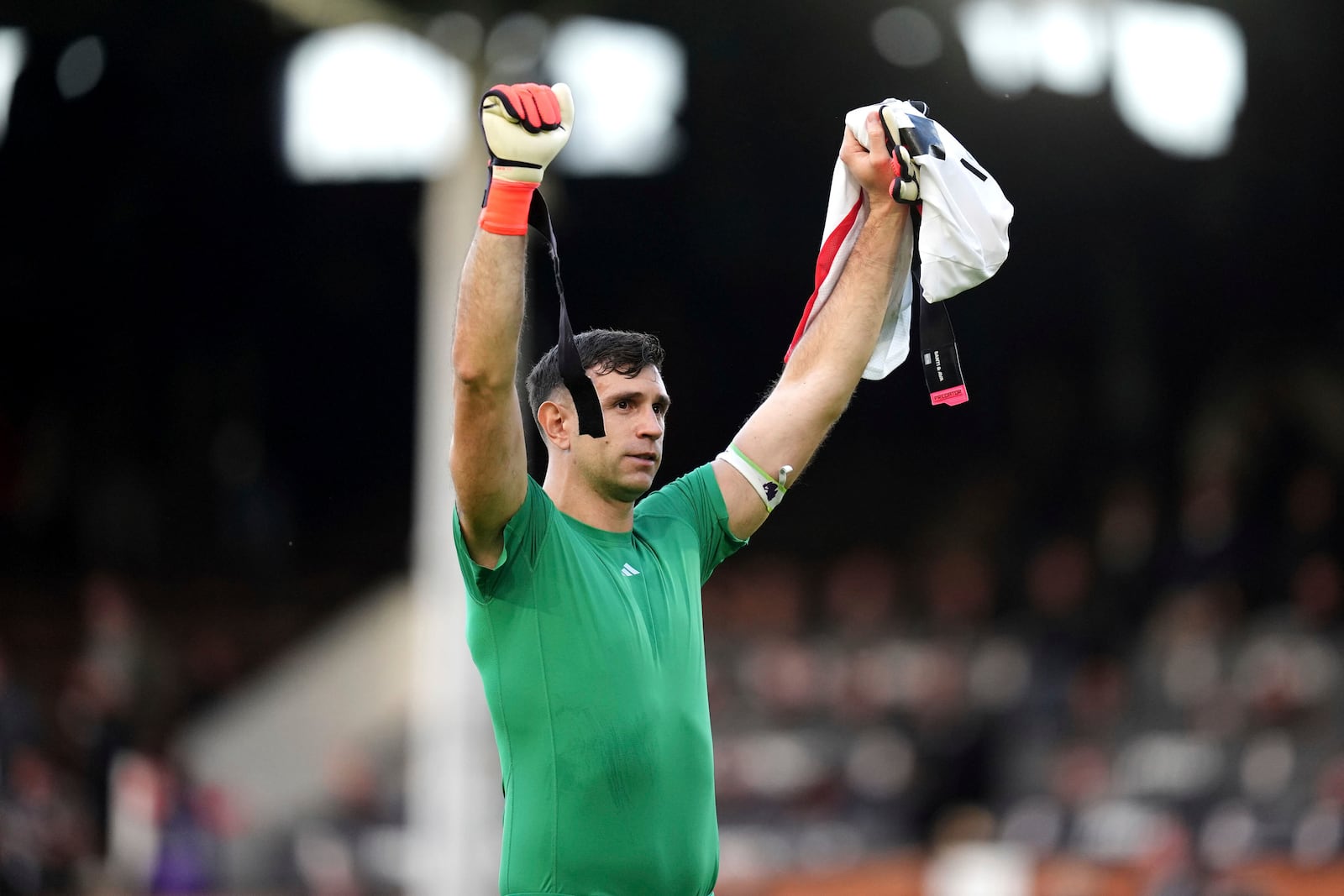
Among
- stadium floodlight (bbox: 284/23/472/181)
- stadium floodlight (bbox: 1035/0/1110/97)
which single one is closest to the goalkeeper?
stadium floodlight (bbox: 284/23/472/181)

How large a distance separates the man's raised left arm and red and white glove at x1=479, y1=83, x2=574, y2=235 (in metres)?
1.07

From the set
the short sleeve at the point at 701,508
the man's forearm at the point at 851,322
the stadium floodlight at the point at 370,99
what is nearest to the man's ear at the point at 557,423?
the short sleeve at the point at 701,508

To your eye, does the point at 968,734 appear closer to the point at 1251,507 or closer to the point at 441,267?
the point at 1251,507

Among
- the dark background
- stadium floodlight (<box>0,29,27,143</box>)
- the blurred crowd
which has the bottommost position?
the blurred crowd

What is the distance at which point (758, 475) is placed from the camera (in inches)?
181

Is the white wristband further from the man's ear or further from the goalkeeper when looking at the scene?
the man's ear

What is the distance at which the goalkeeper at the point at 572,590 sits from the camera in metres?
3.76

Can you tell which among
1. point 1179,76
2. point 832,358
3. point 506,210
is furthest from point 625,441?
point 1179,76

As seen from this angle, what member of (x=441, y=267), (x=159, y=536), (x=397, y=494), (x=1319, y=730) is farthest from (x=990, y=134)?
(x=159, y=536)

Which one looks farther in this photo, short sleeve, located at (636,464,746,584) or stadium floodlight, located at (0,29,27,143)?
stadium floodlight, located at (0,29,27,143)

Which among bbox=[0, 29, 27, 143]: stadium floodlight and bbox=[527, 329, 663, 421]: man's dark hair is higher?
bbox=[0, 29, 27, 143]: stadium floodlight

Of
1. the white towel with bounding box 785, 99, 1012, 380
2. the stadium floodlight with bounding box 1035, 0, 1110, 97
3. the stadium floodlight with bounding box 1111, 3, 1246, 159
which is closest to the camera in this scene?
the white towel with bounding box 785, 99, 1012, 380

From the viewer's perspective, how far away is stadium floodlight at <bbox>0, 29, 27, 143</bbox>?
13418 millimetres

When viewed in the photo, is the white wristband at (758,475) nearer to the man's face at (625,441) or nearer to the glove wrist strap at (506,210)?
the man's face at (625,441)
